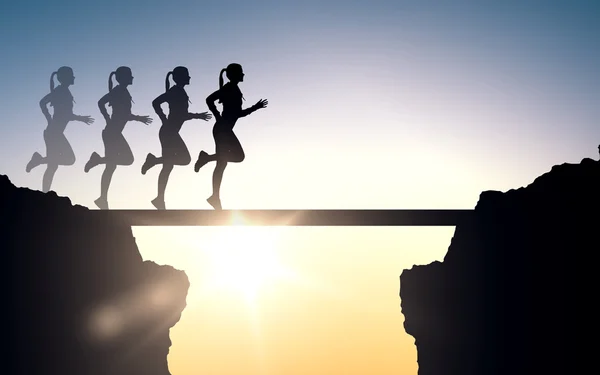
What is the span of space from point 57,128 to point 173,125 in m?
2.99

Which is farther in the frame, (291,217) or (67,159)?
(67,159)

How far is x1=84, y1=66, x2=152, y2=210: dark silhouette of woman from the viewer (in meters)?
12.8

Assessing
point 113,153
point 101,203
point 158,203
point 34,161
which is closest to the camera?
point 158,203

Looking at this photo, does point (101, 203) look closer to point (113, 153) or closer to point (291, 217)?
point (113, 153)

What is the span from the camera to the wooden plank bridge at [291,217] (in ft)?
36.4

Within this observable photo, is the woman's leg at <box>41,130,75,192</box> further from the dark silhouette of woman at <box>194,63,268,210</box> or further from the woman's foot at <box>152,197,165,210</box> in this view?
the dark silhouette of woman at <box>194,63,268,210</box>

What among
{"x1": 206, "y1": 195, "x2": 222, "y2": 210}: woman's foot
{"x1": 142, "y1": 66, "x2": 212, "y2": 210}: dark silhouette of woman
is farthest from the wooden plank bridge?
{"x1": 142, "y1": 66, "x2": 212, "y2": 210}: dark silhouette of woman

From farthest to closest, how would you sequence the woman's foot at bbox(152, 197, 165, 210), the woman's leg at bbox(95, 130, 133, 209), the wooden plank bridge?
the woman's leg at bbox(95, 130, 133, 209) < the woman's foot at bbox(152, 197, 165, 210) < the wooden plank bridge

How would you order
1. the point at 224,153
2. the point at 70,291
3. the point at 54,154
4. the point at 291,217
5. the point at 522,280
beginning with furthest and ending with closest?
the point at 54,154
the point at 224,153
the point at 291,217
the point at 522,280
the point at 70,291

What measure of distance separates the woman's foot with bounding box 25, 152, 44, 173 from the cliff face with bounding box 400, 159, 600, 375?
775 cm

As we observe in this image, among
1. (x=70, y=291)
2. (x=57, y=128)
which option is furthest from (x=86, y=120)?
(x=70, y=291)

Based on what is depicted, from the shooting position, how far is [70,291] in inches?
390

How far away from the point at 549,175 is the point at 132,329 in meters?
6.67

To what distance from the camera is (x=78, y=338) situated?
994cm
